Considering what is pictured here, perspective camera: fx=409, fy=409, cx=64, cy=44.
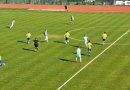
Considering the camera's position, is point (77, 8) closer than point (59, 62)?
No

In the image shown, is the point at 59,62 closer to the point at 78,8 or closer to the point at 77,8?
the point at 78,8

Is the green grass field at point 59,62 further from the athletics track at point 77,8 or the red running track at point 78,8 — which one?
the red running track at point 78,8

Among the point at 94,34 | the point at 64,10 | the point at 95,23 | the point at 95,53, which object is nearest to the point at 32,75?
the point at 95,53

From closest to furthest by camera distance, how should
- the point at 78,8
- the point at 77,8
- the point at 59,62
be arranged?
the point at 59,62, the point at 78,8, the point at 77,8

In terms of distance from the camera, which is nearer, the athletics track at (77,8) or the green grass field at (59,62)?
the green grass field at (59,62)

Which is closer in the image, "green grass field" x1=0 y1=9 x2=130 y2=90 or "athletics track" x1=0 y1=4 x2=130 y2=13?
"green grass field" x1=0 y1=9 x2=130 y2=90

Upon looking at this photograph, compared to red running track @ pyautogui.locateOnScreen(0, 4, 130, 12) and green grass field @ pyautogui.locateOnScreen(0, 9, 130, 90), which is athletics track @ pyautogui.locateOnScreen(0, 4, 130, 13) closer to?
red running track @ pyautogui.locateOnScreen(0, 4, 130, 12)

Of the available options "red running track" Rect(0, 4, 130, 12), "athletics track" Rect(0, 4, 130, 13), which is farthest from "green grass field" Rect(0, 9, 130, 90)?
"red running track" Rect(0, 4, 130, 12)

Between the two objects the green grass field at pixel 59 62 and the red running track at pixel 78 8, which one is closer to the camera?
the green grass field at pixel 59 62

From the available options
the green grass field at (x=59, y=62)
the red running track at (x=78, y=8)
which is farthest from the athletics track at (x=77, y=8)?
the green grass field at (x=59, y=62)

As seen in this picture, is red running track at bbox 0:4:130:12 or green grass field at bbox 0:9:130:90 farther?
red running track at bbox 0:4:130:12

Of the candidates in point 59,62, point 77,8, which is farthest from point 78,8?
point 59,62

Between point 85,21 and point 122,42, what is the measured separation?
27.6 meters

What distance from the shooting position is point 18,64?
1681 inches
